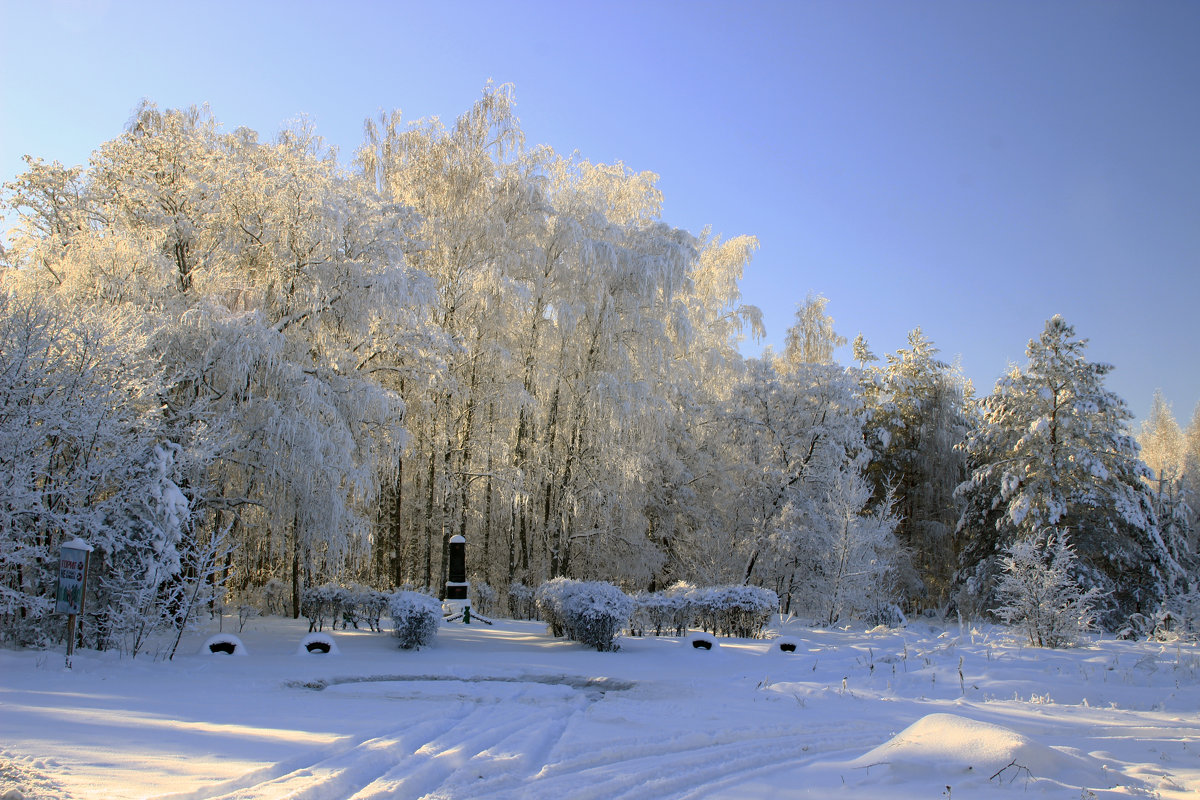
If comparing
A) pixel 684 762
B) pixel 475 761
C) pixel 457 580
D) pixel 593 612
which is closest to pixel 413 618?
pixel 593 612

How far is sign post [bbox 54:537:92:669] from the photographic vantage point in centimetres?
729

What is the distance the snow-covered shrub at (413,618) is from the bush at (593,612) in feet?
6.51

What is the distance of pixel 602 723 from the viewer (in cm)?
665

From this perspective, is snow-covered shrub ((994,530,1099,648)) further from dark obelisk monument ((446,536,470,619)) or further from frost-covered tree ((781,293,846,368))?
frost-covered tree ((781,293,846,368))

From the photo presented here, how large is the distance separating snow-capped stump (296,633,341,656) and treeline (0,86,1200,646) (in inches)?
66.9

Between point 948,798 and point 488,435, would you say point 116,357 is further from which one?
point 488,435

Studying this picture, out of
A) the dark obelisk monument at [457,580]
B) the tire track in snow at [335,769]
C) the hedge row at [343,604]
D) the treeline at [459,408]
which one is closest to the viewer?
the tire track in snow at [335,769]

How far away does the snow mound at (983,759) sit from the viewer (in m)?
4.44

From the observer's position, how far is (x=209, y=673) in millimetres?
8055

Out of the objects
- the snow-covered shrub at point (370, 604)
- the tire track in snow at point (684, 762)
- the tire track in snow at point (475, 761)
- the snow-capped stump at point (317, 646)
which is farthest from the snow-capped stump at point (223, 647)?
the tire track in snow at point (684, 762)

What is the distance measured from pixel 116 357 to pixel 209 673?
3.92 meters

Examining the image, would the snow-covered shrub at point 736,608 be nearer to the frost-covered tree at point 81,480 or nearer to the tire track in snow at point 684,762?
the tire track in snow at point 684,762

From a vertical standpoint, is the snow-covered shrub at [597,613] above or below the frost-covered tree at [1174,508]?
below

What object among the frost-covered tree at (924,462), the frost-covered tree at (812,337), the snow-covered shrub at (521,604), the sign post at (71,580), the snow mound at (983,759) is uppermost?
the frost-covered tree at (812,337)
